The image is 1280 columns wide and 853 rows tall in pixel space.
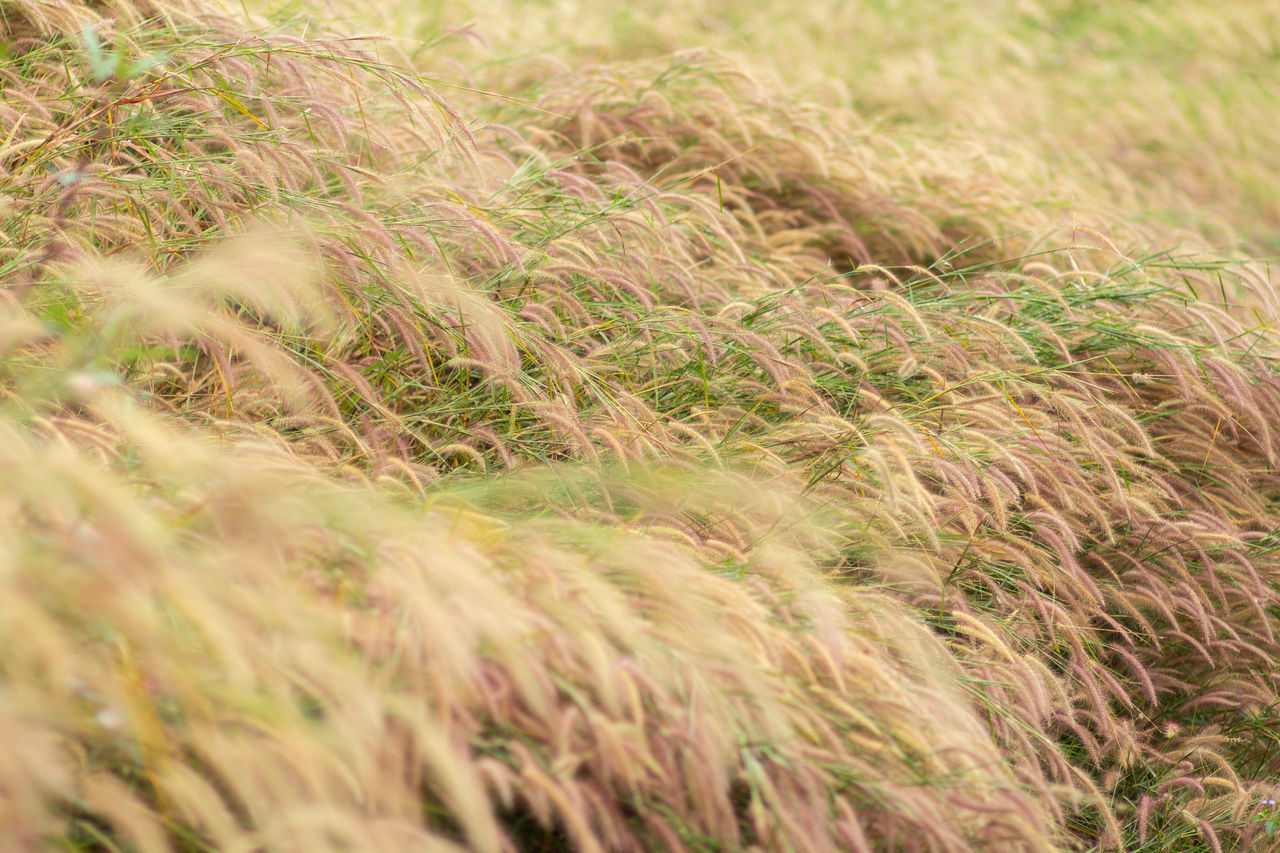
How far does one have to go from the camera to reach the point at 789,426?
2535 millimetres

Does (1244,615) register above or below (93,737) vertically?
below

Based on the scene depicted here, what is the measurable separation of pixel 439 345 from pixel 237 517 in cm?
128

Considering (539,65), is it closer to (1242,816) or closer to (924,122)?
(924,122)

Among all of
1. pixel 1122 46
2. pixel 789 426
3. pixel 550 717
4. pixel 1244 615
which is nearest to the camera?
pixel 550 717

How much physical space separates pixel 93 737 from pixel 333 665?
36 cm

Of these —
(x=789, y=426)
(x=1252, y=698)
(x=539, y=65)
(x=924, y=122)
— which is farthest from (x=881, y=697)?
(x=924, y=122)

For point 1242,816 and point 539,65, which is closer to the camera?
point 1242,816

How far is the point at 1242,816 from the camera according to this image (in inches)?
90.3

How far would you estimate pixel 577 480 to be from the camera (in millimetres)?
2326

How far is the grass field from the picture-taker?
1.38 m

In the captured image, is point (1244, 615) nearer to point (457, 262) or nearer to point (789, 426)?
point (789, 426)

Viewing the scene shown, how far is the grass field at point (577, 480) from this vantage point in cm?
138

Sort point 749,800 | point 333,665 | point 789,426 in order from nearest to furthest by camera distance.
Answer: point 333,665
point 749,800
point 789,426

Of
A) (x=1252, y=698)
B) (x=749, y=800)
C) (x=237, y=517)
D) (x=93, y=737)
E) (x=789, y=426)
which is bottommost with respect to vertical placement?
(x=1252, y=698)
